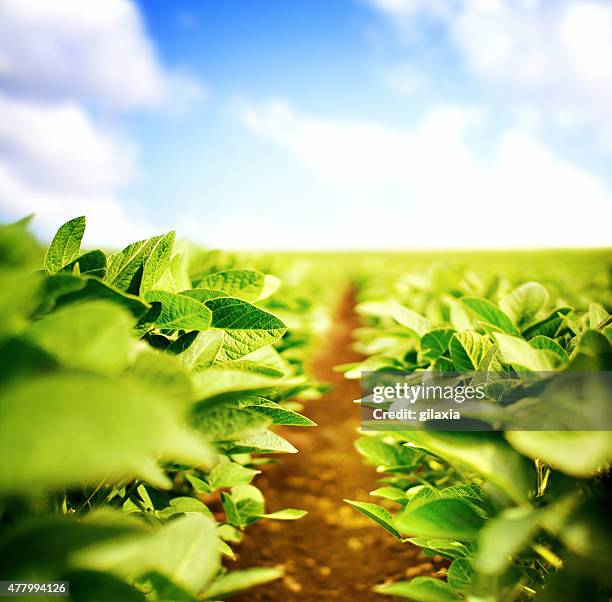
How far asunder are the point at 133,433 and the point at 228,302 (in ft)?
2.41

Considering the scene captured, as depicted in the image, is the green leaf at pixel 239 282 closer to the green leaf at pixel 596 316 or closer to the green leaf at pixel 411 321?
the green leaf at pixel 411 321

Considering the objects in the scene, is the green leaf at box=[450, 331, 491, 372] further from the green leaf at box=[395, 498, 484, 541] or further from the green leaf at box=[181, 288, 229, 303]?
the green leaf at box=[181, 288, 229, 303]

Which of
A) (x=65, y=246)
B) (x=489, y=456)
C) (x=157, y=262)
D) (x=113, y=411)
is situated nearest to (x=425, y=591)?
(x=489, y=456)

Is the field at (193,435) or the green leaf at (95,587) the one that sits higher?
the field at (193,435)

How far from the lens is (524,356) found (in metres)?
1.04

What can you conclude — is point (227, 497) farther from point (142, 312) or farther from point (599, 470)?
point (599, 470)

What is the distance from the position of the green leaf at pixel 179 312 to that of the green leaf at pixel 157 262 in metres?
0.05

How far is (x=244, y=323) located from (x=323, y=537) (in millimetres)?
2240

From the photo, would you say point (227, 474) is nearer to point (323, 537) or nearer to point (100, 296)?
point (100, 296)

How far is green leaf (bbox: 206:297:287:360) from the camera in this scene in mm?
1227

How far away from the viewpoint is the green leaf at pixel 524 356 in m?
1.03

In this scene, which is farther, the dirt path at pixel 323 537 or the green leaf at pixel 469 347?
the dirt path at pixel 323 537

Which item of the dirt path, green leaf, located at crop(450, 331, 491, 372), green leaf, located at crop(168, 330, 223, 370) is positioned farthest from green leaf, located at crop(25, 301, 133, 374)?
the dirt path

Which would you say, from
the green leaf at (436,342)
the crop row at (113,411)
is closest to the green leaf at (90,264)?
the crop row at (113,411)
